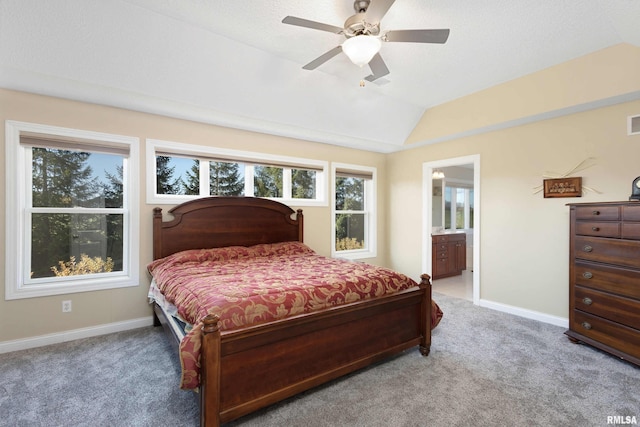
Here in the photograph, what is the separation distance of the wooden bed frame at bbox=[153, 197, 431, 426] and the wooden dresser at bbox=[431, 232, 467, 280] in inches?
123

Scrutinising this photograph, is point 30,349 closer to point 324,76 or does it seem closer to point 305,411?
point 305,411

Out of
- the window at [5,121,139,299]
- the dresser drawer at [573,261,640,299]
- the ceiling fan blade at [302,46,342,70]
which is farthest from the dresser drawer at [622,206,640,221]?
the window at [5,121,139,299]

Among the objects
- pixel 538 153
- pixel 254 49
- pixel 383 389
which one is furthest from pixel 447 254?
pixel 254 49

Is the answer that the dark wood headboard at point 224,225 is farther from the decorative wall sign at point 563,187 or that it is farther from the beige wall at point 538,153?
the decorative wall sign at point 563,187

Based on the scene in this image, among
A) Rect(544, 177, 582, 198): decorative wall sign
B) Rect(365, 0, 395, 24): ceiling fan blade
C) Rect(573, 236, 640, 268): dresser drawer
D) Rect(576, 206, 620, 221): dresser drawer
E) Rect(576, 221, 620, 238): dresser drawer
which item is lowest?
Rect(573, 236, 640, 268): dresser drawer

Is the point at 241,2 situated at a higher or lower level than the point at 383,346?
higher

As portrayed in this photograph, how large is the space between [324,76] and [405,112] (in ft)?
5.13

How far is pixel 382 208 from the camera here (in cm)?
566

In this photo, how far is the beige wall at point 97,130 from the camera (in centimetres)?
276

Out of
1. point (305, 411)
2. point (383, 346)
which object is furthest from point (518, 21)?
point (305, 411)

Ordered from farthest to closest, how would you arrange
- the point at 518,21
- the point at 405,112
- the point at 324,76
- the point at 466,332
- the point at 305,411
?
1. the point at 405,112
2. the point at 324,76
3. the point at 466,332
4. the point at 518,21
5. the point at 305,411

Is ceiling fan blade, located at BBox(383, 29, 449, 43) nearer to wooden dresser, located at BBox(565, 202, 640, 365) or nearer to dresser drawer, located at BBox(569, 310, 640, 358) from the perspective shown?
wooden dresser, located at BBox(565, 202, 640, 365)

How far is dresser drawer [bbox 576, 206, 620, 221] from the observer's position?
2.61m

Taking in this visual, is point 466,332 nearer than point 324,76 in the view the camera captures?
Yes
